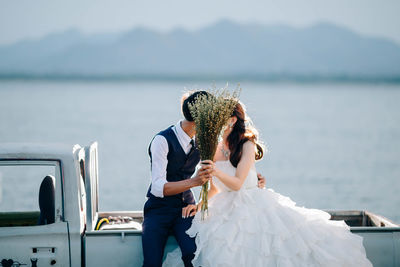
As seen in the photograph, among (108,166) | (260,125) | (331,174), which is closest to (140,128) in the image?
(260,125)

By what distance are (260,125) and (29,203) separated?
21.8 m

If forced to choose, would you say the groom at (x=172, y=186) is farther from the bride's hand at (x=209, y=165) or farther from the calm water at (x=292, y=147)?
the calm water at (x=292, y=147)

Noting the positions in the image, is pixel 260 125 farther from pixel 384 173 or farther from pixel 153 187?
pixel 153 187

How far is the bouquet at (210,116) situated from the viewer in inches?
176

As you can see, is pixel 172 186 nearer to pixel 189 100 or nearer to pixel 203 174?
pixel 203 174

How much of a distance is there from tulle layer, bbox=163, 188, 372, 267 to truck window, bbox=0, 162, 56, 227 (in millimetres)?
1105

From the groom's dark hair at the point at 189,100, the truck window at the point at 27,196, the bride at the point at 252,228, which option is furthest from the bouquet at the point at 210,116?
the truck window at the point at 27,196

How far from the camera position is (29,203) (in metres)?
13.0

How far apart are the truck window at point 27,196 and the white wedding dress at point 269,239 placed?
1.10 metres

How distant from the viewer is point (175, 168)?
4977 millimetres

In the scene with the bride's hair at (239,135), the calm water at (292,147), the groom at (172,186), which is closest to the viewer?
the groom at (172,186)

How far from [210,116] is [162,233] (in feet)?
3.38

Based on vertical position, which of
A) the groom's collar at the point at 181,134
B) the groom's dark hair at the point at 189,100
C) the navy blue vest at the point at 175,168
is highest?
the groom's dark hair at the point at 189,100

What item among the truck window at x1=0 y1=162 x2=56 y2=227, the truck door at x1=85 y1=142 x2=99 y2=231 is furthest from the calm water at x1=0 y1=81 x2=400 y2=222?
the truck door at x1=85 y1=142 x2=99 y2=231
